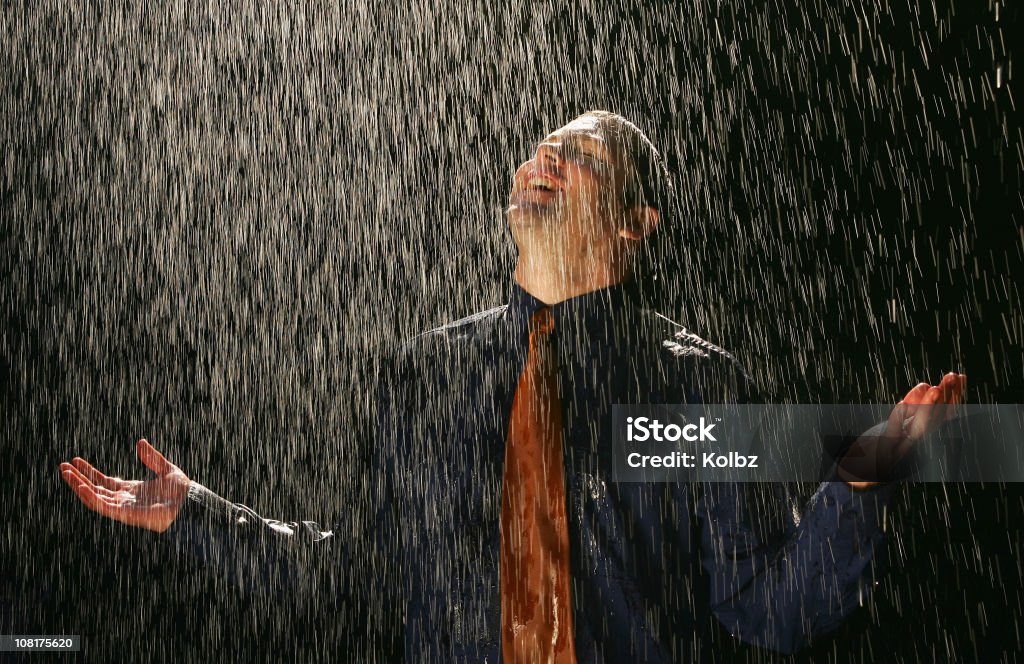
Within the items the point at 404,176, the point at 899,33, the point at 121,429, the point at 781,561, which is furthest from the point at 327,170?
the point at 781,561

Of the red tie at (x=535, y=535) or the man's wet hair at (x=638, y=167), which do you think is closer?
the red tie at (x=535, y=535)

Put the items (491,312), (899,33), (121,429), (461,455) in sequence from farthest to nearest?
(121,429)
(899,33)
(491,312)
(461,455)

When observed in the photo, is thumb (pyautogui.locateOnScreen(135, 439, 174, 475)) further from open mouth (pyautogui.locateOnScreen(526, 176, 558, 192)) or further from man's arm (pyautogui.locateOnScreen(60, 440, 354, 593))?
open mouth (pyautogui.locateOnScreen(526, 176, 558, 192))

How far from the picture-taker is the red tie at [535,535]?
1396 mm

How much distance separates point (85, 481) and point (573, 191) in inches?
36.6

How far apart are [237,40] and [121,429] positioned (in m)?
1.11

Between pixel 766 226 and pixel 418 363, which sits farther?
pixel 766 226

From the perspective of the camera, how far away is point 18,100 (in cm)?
235

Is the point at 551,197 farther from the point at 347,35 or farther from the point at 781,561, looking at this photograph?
the point at 347,35

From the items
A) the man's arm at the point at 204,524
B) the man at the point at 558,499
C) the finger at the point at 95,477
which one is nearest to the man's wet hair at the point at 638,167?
the man at the point at 558,499

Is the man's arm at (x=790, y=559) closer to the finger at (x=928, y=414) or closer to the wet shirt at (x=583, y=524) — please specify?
the wet shirt at (x=583, y=524)

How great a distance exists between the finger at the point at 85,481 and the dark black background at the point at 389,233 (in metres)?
0.86

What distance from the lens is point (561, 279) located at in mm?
1569

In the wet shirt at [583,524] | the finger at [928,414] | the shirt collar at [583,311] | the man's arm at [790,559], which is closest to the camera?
the finger at [928,414]
